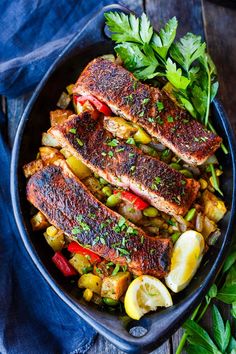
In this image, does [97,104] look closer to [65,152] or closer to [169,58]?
[65,152]

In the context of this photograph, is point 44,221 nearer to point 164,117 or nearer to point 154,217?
point 154,217

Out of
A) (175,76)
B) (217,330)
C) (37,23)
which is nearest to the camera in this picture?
(175,76)

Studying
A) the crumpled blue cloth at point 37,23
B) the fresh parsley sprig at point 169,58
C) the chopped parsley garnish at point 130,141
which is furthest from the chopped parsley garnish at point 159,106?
the crumpled blue cloth at point 37,23

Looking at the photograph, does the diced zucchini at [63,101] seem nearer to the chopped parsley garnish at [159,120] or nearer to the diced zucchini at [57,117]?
the diced zucchini at [57,117]

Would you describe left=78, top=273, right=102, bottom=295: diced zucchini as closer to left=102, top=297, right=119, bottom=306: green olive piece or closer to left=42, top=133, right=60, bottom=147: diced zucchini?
left=102, top=297, right=119, bottom=306: green olive piece

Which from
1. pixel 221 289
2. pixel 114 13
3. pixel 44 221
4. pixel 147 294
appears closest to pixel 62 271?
pixel 44 221

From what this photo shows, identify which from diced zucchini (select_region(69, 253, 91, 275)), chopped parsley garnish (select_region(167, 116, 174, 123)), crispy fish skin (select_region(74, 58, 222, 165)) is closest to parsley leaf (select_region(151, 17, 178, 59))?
crispy fish skin (select_region(74, 58, 222, 165))

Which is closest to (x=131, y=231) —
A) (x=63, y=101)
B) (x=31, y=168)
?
(x=31, y=168)
